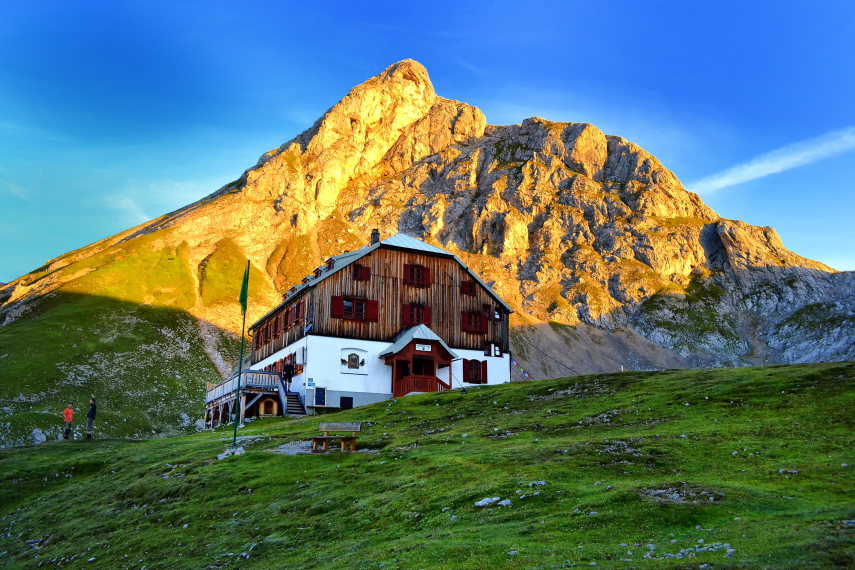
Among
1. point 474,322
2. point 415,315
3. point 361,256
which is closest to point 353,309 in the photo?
point 361,256

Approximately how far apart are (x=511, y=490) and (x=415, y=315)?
4790 cm

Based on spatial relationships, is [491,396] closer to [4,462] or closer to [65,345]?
[4,462]

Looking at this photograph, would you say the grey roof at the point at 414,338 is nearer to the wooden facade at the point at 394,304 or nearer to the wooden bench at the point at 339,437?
the wooden facade at the point at 394,304

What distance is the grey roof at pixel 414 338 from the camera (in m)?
62.0

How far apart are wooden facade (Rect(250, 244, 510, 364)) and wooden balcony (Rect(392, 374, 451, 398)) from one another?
5618 mm

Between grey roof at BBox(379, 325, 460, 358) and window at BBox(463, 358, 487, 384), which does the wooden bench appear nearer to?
grey roof at BBox(379, 325, 460, 358)

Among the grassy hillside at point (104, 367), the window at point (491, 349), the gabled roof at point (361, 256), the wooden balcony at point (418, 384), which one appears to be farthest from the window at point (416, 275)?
the grassy hillside at point (104, 367)

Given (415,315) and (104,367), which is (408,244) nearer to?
(415,315)

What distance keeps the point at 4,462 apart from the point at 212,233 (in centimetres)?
14577

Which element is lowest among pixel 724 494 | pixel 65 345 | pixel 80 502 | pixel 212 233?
pixel 80 502

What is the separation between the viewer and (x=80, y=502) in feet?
99.9

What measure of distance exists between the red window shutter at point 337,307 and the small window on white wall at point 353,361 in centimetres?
325

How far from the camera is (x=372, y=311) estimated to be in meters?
65.2

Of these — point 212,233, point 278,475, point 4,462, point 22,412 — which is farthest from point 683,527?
point 212,233
